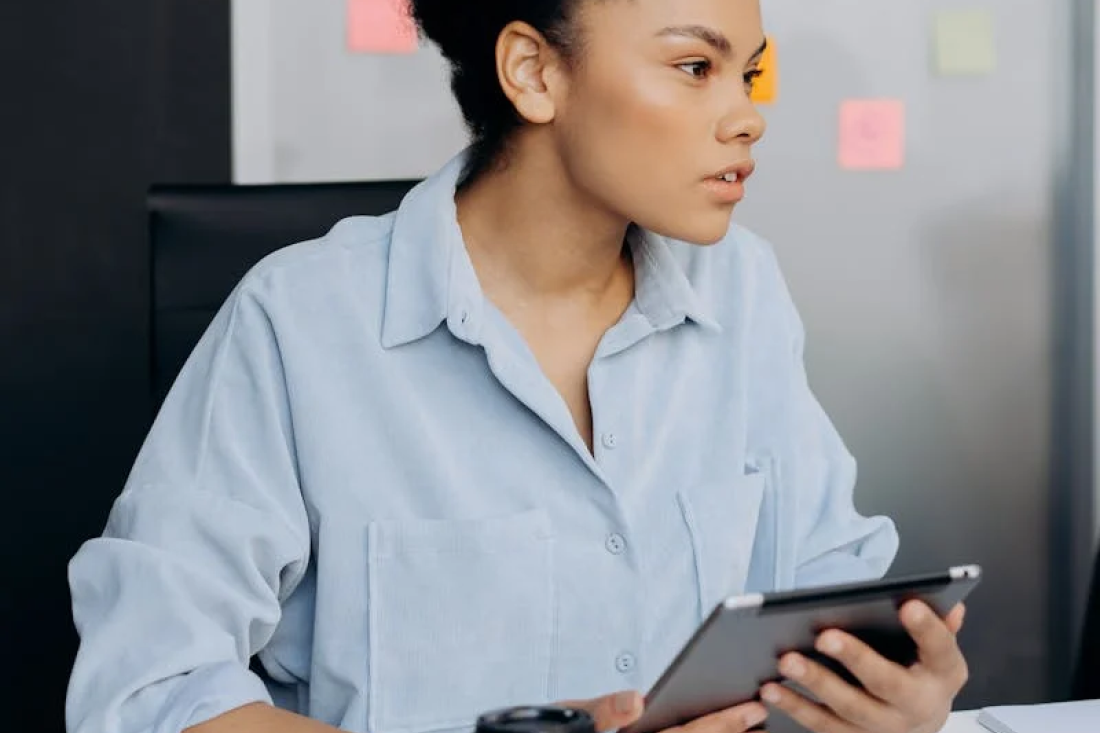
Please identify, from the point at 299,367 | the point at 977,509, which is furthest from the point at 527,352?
the point at 977,509

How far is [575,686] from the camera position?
1.26 m

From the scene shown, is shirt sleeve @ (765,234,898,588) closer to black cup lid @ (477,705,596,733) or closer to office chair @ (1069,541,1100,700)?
office chair @ (1069,541,1100,700)

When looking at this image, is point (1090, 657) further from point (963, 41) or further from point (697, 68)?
point (963, 41)

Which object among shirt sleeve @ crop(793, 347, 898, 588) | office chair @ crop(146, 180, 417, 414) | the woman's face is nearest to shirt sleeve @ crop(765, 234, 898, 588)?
shirt sleeve @ crop(793, 347, 898, 588)

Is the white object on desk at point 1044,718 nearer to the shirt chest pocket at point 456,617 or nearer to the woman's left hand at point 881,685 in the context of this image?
the woman's left hand at point 881,685

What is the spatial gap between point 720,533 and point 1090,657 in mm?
722

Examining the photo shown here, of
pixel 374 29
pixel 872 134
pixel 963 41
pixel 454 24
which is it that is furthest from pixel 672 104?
pixel 963 41

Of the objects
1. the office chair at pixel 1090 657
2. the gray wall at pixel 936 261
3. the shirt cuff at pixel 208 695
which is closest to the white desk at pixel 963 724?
the shirt cuff at pixel 208 695

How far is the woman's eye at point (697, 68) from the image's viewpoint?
1249 millimetres

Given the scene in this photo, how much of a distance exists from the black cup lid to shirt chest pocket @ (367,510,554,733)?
44cm

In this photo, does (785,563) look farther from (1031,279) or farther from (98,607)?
(1031,279)

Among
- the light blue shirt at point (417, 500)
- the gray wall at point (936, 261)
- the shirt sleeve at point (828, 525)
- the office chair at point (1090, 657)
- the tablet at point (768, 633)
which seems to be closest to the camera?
the tablet at point (768, 633)

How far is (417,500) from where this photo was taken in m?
1.23

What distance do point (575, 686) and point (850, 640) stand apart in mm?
305
